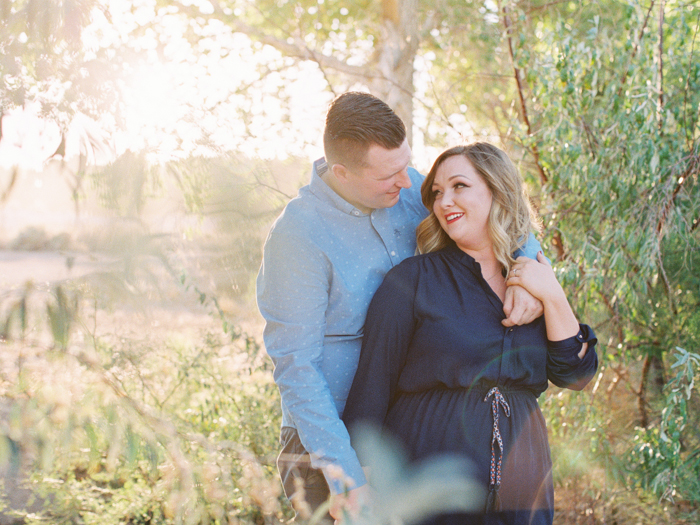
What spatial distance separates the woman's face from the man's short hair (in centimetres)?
19

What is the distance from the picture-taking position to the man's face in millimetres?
1802

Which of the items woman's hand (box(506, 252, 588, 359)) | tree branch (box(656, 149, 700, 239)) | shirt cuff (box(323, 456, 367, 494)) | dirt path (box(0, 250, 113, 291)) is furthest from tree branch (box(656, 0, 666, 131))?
dirt path (box(0, 250, 113, 291))

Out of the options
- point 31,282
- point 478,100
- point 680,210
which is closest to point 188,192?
point 31,282

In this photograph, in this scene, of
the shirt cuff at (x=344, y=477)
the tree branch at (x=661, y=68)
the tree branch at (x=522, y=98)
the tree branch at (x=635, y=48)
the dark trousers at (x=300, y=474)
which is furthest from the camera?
the tree branch at (x=522, y=98)

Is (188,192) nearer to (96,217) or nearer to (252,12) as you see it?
(96,217)

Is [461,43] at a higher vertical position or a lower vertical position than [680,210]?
higher

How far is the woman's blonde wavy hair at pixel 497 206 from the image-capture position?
1844 millimetres

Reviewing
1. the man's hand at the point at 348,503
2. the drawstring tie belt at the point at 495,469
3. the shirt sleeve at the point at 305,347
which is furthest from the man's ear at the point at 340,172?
the man's hand at the point at 348,503

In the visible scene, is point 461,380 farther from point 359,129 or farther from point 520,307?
point 359,129

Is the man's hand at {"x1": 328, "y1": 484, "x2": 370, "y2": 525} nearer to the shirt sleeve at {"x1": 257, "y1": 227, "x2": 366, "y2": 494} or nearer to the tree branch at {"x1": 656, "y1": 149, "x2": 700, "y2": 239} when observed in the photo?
the shirt sleeve at {"x1": 257, "y1": 227, "x2": 366, "y2": 494}

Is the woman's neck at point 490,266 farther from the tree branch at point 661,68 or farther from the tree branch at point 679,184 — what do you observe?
the tree branch at point 661,68

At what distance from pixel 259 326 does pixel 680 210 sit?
8.20 feet

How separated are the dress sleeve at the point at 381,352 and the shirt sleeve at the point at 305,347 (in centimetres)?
8

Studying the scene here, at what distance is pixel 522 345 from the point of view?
169cm
